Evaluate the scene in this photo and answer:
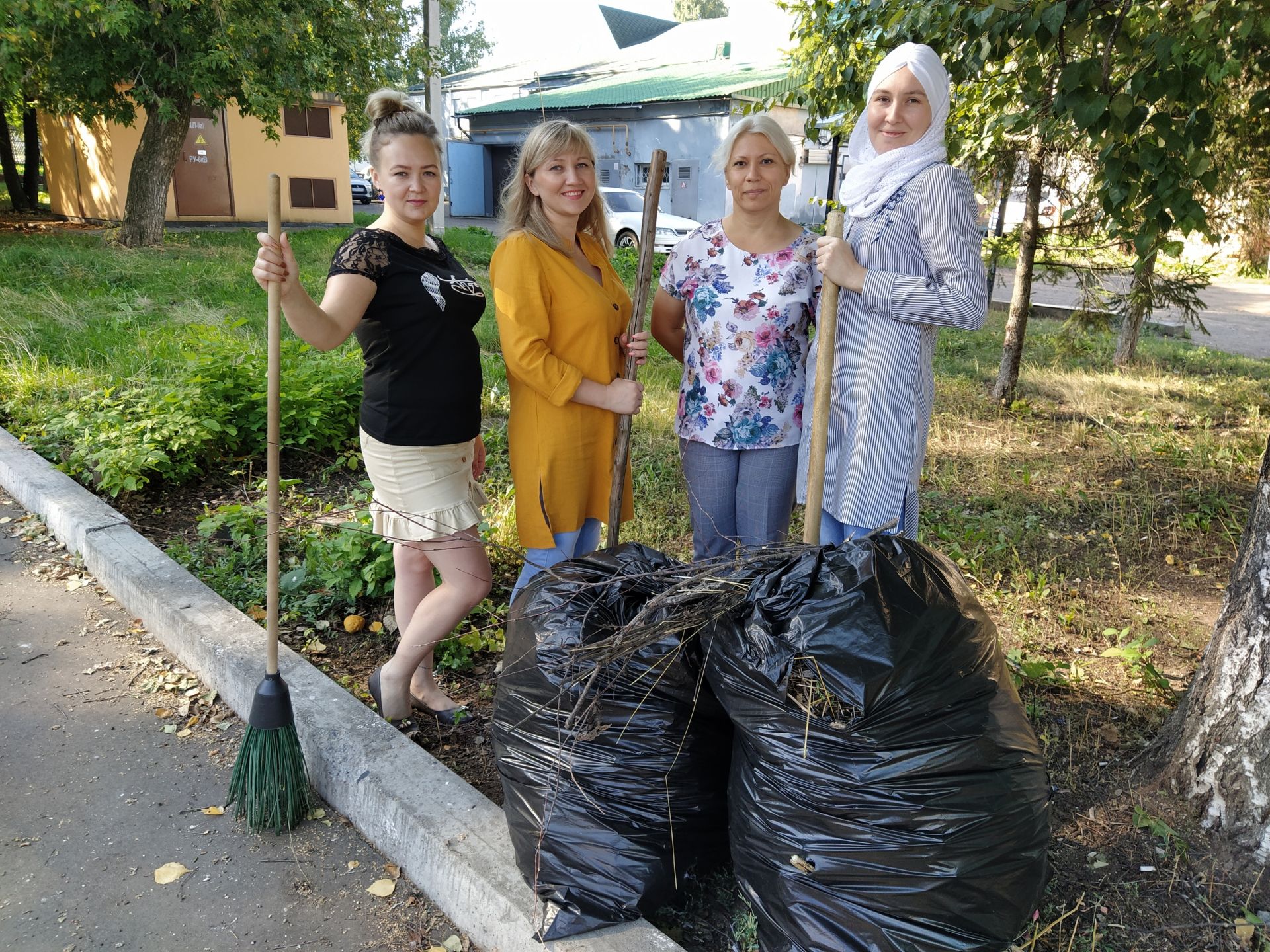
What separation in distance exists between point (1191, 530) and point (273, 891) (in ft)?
13.7

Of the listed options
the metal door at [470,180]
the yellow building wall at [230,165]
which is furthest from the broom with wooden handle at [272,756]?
the metal door at [470,180]

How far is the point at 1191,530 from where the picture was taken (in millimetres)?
4289

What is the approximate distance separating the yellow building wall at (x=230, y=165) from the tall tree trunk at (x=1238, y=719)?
18.8 metres

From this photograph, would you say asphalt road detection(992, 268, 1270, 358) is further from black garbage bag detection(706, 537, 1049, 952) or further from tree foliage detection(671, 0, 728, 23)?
tree foliage detection(671, 0, 728, 23)

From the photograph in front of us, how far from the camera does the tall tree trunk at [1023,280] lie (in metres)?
6.18

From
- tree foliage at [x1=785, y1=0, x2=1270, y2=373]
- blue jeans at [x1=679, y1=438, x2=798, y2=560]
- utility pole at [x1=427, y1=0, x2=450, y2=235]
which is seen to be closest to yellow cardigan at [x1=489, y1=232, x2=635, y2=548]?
blue jeans at [x1=679, y1=438, x2=798, y2=560]

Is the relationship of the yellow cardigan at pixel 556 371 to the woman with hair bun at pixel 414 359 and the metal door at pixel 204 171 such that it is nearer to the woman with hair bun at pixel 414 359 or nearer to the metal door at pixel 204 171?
the woman with hair bun at pixel 414 359

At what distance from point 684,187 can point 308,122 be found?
30.3ft

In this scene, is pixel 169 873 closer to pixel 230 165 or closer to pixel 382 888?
pixel 382 888

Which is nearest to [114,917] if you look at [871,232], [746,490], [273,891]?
[273,891]

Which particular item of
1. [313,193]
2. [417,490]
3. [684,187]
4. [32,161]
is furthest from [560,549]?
[32,161]

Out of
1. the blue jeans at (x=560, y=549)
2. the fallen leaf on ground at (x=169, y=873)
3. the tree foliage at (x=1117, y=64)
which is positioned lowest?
the fallen leaf on ground at (x=169, y=873)

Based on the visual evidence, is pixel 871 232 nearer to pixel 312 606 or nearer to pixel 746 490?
pixel 746 490

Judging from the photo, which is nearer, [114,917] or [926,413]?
[114,917]
